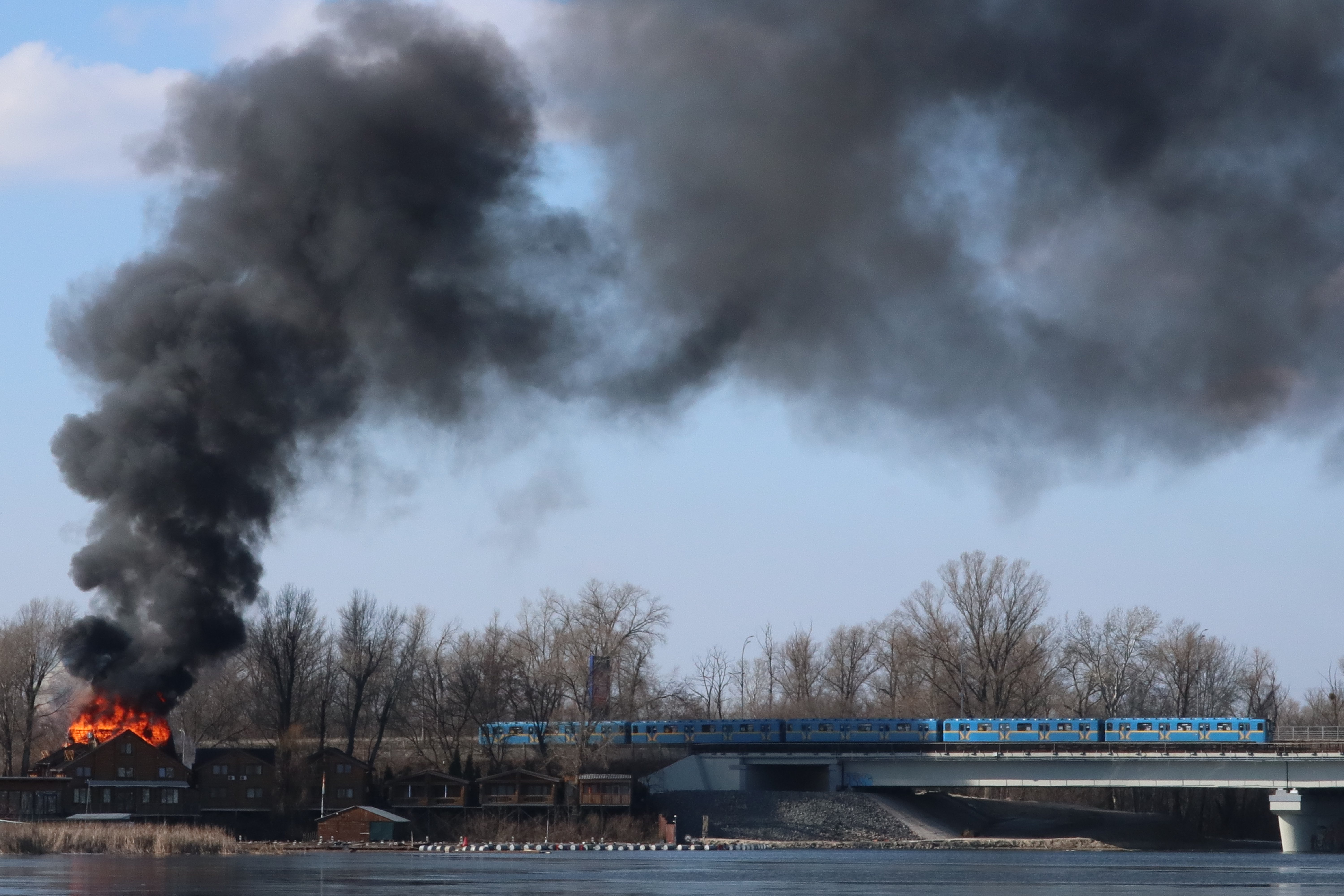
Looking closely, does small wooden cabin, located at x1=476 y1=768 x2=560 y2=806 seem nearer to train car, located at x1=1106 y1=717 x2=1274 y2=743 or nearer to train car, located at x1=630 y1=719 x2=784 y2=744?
train car, located at x1=630 y1=719 x2=784 y2=744

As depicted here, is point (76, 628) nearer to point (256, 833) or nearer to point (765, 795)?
point (256, 833)

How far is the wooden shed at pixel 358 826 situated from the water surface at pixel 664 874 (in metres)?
9.08

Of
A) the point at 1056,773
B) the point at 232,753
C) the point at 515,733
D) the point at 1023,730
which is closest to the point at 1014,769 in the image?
the point at 1056,773

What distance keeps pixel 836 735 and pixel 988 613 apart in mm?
26083

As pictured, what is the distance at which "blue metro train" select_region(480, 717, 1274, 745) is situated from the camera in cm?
9900

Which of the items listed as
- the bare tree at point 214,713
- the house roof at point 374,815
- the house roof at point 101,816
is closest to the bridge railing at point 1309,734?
the house roof at point 374,815

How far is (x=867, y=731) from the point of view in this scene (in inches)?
4257

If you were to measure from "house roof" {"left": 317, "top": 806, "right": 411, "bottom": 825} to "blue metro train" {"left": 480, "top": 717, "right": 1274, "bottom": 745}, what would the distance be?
12782 mm

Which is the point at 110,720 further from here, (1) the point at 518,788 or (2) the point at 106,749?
(1) the point at 518,788

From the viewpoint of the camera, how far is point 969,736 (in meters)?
105

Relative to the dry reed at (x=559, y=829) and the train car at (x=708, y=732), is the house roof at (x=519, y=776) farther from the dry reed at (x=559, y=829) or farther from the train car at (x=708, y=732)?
the train car at (x=708, y=732)

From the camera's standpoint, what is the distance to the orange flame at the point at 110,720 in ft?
290

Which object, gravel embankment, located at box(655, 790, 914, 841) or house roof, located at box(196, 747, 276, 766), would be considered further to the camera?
house roof, located at box(196, 747, 276, 766)

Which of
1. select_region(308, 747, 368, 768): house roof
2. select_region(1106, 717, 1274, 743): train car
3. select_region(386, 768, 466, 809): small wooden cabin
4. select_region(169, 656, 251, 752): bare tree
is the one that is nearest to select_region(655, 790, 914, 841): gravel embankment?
select_region(386, 768, 466, 809): small wooden cabin
